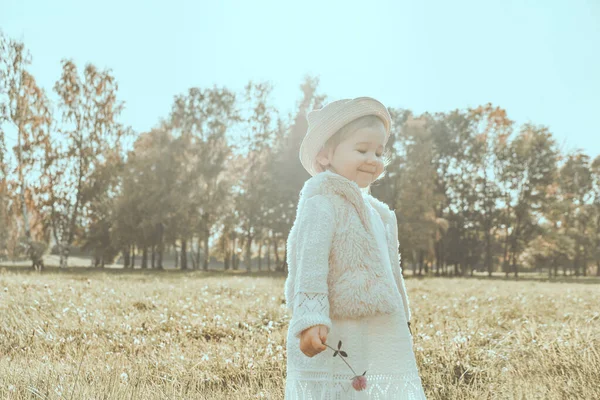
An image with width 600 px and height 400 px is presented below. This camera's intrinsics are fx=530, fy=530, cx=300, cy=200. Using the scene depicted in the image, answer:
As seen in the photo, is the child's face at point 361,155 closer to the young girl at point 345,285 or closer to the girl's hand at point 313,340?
the young girl at point 345,285

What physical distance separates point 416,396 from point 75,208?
107 ft

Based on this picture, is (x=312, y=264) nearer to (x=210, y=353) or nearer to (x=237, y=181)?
(x=210, y=353)

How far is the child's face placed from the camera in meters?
2.77

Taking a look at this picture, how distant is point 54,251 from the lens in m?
72.7

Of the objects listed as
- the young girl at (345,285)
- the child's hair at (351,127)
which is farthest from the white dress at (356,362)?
the child's hair at (351,127)

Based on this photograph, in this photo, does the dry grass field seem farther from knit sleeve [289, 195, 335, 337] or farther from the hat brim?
the hat brim

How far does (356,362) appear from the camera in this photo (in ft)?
8.25

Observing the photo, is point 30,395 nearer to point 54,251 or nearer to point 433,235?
point 433,235

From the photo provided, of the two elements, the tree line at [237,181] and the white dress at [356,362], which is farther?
the tree line at [237,181]

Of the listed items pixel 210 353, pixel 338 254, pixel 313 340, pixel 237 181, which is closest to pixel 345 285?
pixel 338 254


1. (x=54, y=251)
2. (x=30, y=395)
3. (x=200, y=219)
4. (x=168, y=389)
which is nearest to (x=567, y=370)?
(x=168, y=389)

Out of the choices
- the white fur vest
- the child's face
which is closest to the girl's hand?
the white fur vest

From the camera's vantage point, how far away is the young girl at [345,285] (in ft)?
8.10

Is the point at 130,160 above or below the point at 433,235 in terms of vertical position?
above
